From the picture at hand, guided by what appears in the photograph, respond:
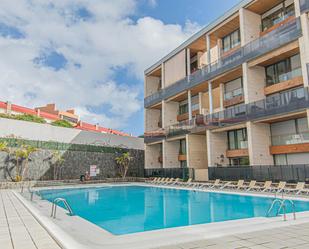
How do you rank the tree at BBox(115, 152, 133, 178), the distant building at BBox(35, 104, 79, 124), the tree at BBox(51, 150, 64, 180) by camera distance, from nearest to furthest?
the tree at BBox(51, 150, 64, 180) → the tree at BBox(115, 152, 133, 178) → the distant building at BBox(35, 104, 79, 124)

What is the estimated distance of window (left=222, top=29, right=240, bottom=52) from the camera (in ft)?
78.5

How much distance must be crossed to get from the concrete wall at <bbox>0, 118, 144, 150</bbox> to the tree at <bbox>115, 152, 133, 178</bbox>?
243 cm

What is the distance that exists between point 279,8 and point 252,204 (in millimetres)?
15911

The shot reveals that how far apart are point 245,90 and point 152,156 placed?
16192mm

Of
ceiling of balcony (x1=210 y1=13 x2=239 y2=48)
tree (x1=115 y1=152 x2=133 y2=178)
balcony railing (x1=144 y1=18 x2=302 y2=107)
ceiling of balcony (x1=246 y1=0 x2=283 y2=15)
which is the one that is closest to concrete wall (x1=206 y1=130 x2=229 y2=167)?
balcony railing (x1=144 y1=18 x2=302 y2=107)

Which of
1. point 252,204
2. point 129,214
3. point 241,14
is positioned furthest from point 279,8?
point 129,214

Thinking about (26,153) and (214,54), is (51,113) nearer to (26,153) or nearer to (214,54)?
(26,153)

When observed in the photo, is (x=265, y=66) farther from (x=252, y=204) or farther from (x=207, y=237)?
(x=207, y=237)

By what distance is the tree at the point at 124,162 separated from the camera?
30.8 metres

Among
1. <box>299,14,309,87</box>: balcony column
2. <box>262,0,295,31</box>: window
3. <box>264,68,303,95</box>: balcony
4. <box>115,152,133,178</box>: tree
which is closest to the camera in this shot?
<box>299,14,309,87</box>: balcony column

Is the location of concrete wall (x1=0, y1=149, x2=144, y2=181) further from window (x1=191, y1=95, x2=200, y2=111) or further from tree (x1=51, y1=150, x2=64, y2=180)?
window (x1=191, y1=95, x2=200, y2=111)

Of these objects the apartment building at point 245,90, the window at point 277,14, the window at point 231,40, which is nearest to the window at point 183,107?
the apartment building at point 245,90

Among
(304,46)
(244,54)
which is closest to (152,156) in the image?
(244,54)

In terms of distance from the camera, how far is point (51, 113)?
65.6m
